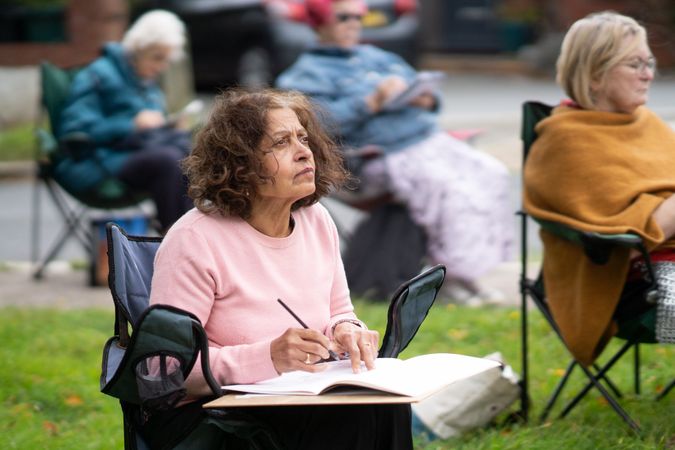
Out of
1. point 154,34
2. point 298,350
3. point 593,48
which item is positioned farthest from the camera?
point 154,34

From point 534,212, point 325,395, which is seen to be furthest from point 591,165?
point 325,395

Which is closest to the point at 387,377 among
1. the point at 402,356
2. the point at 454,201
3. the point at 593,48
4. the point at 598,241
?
the point at 598,241

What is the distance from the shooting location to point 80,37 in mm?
13562

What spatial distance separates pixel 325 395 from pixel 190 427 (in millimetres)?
382

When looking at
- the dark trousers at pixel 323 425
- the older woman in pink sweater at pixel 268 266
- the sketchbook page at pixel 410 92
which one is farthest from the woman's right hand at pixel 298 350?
the sketchbook page at pixel 410 92

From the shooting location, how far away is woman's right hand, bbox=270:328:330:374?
9.77ft

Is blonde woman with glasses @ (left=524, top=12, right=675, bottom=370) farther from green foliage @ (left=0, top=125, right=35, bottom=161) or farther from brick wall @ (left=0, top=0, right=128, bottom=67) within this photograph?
green foliage @ (left=0, top=125, right=35, bottom=161)

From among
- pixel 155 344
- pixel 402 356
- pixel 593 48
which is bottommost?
pixel 402 356

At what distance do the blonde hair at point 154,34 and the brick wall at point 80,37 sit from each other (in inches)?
191

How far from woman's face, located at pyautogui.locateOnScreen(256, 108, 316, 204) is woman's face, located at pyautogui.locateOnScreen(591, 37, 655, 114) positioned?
1.51 metres

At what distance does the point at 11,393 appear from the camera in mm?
5031

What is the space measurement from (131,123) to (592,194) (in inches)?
147

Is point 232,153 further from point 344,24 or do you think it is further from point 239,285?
point 344,24

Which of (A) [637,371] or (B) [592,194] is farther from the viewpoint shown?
(A) [637,371]
